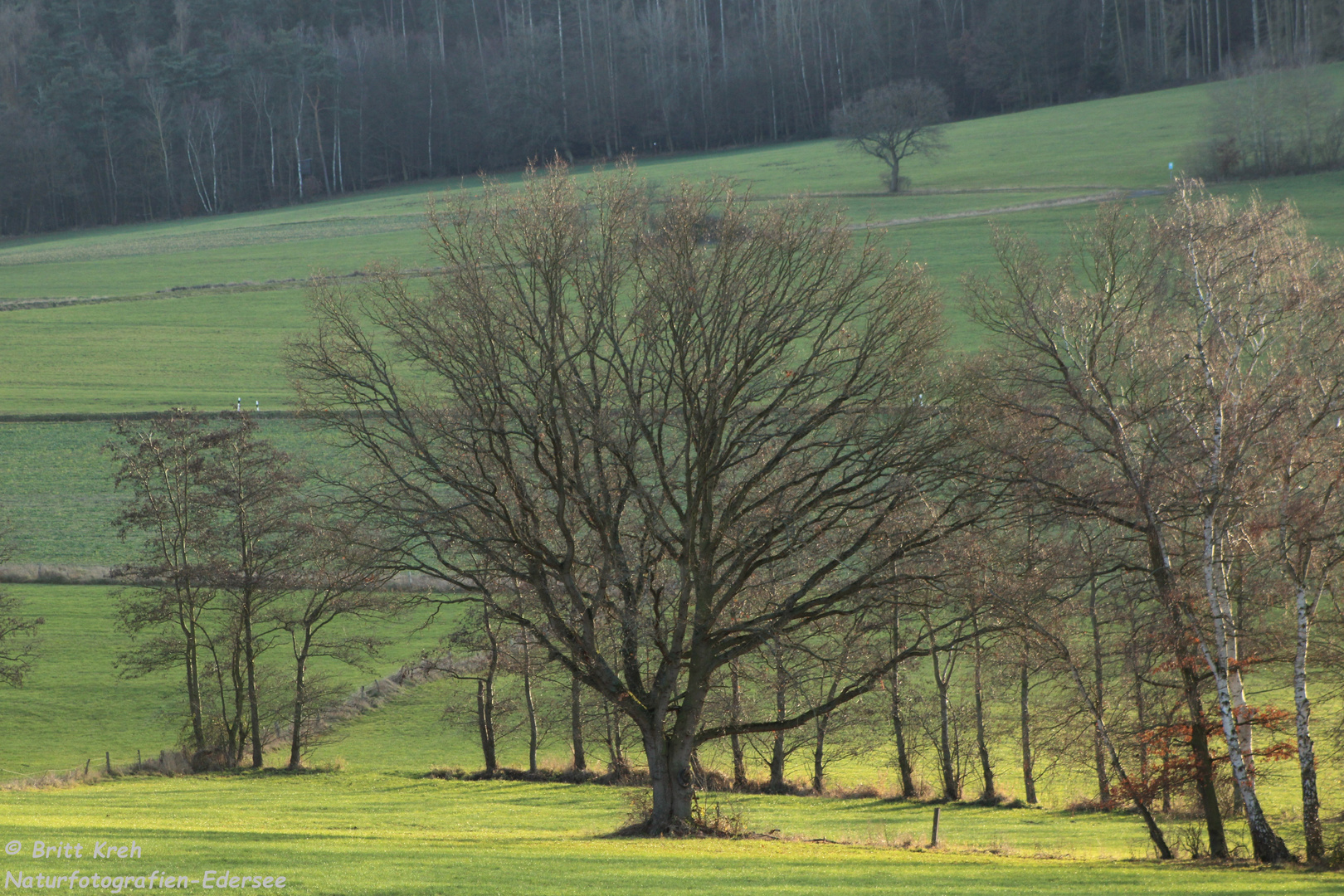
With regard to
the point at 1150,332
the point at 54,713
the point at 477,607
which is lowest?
the point at 54,713

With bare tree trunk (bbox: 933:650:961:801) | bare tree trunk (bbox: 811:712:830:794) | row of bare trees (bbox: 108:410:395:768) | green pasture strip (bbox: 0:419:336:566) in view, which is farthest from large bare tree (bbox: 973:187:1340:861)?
green pasture strip (bbox: 0:419:336:566)

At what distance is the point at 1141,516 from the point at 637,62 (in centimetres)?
12914

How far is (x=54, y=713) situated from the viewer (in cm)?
3809

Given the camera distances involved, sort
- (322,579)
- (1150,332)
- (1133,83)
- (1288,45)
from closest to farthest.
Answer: (1150,332) < (322,579) < (1288,45) < (1133,83)

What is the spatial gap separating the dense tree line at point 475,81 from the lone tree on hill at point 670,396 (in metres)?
111

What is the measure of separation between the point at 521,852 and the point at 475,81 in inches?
5374

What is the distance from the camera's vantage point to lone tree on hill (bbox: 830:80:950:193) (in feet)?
323

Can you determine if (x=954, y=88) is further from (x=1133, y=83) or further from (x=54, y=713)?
(x=54, y=713)

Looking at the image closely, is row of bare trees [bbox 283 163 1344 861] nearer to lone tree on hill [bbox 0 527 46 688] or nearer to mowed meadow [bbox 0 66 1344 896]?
mowed meadow [bbox 0 66 1344 896]

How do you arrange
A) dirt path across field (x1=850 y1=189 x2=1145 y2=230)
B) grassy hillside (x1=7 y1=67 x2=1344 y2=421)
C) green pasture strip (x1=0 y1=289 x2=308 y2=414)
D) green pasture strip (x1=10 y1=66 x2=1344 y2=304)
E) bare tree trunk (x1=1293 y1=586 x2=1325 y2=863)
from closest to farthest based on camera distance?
bare tree trunk (x1=1293 y1=586 x2=1325 y2=863), green pasture strip (x1=0 y1=289 x2=308 y2=414), grassy hillside (x1=7 y1=67 x2=1344 y2=421), dirt path across field (x1=850 y1=189 x2=1145 y2=230), green pasture strip (x1=10 y1=66 x2=1344 y2=304)

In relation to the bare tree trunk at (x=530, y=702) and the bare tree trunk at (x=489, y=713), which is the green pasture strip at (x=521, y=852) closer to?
the bare tree trunk at (x=530, y=702)

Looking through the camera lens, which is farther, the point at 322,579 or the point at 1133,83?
the point at 1133,83

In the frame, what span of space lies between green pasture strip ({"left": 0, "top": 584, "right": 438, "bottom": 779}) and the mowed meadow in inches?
4.1

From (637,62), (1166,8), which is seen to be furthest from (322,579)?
(1166,8)
